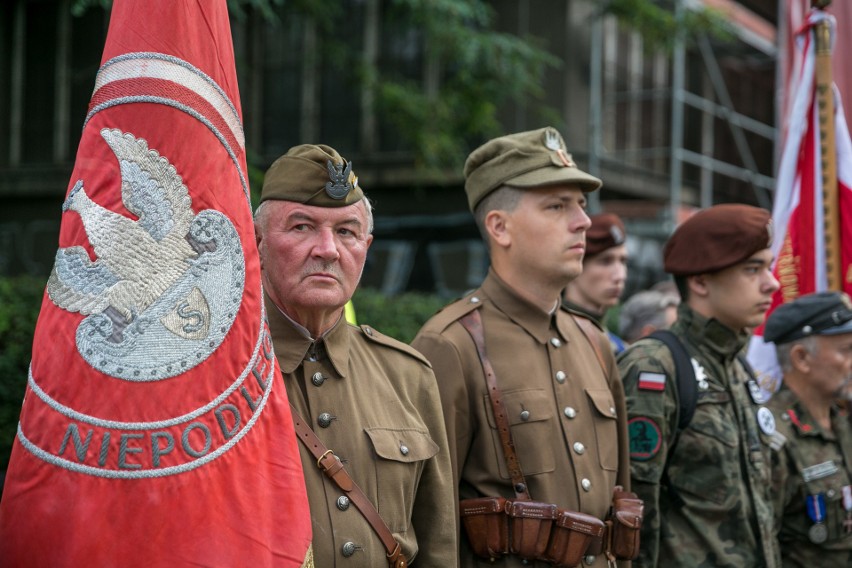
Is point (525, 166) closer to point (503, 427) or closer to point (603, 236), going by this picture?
point (503, 427)

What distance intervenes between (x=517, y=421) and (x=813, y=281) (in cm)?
270

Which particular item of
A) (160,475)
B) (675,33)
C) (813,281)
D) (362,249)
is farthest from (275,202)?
(675,33)

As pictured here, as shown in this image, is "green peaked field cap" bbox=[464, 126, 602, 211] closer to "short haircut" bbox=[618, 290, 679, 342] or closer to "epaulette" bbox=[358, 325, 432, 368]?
"epaulette" bbox=[358, 325, 432, 368]

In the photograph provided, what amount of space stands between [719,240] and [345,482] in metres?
2.22

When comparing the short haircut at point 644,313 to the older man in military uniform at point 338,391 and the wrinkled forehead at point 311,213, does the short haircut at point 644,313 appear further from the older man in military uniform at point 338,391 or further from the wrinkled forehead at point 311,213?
the wrinkled forehead at point 311,213

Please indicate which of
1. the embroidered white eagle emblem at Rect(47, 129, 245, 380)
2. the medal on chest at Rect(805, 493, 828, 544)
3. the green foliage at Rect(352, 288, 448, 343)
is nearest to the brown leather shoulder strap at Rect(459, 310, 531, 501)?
the embroidered white eagle emblem at Rect(47, 129, 245, 380)

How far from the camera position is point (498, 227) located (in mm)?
3920

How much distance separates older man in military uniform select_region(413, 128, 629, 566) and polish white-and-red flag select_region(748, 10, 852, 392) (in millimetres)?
2000

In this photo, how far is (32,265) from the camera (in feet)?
51.5

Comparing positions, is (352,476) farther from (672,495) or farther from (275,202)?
(672,495)

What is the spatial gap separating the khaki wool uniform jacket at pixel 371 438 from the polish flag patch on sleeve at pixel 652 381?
47.1 inches

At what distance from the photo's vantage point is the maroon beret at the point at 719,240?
14.6ft

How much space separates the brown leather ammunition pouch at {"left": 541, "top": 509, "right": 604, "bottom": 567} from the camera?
138 inches

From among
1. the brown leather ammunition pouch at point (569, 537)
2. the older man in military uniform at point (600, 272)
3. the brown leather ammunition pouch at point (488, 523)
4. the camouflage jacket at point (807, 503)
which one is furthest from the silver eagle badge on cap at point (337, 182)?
the older man in military uniform at point (600, 272)
